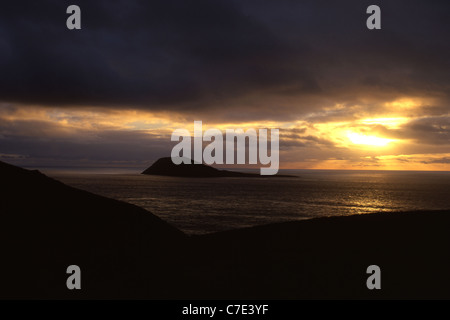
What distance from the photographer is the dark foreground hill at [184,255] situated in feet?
36.6

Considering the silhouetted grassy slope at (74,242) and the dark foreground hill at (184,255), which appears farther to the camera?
the silhouetted grassy slope at (74,242)

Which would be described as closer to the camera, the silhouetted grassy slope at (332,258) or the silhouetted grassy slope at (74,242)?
A: the silhouetted grassy slope at (332,258)

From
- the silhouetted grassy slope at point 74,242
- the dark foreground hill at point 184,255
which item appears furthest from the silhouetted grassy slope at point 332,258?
the silhouetted grassy slope at point 74,242

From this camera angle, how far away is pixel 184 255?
15133mm

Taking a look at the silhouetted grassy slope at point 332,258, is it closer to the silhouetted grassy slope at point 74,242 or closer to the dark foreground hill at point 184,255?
the dark foreground hill at point 184,255

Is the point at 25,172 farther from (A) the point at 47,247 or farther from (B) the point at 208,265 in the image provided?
(B) the point at 208,265

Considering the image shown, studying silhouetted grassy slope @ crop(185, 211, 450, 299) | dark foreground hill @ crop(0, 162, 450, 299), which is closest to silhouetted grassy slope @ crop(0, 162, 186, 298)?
dark foreground hill @ crop(0, 162, 450, 299)

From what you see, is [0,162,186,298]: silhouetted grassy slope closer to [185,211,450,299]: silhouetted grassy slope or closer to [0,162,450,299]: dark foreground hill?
[0,162,450,299]: dark foreground hill

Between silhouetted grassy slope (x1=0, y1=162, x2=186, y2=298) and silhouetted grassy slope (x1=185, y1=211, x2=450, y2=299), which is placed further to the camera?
silhouetted grassy slope (x1=0, y1=162, x2=186, y2=298)

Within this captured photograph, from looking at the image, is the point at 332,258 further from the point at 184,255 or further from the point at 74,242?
the point at 74,242

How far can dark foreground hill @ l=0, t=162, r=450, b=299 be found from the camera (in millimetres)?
11164

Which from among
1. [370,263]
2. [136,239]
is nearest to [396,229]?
[370,263]

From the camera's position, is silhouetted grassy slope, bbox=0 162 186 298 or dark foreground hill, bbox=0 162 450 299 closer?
dark foreground hill, bbox=0 162 450 299
